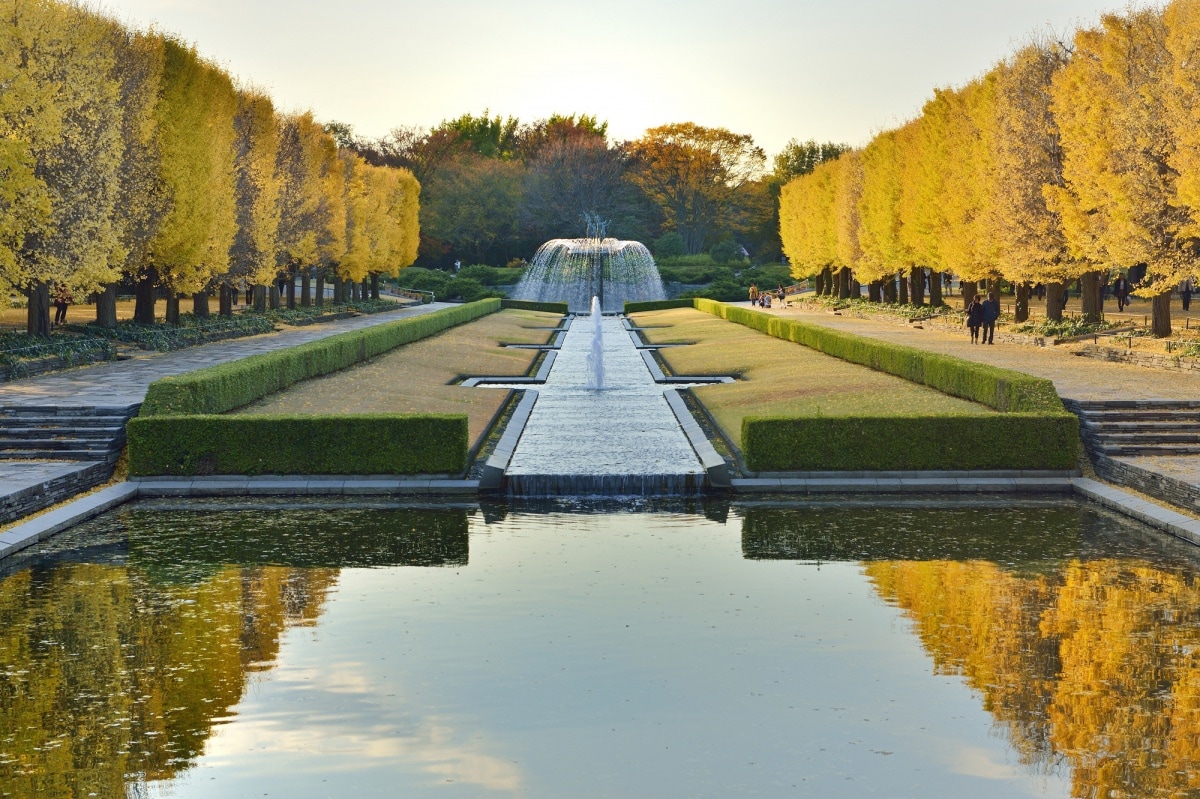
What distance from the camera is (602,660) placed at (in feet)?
32.6

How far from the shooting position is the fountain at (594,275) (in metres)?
87.7

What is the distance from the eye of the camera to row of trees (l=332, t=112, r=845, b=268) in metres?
107

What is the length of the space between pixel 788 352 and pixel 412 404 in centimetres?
1602

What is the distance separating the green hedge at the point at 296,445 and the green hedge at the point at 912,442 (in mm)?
4506

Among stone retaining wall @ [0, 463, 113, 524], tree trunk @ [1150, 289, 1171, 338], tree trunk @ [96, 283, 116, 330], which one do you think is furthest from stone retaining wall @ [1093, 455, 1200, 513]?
tree trunk @ [96, 283, 116, 330]

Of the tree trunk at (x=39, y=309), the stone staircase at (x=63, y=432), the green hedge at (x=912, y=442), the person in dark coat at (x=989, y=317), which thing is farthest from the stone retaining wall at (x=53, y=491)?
the person in dark coat at (x=989, y=317)

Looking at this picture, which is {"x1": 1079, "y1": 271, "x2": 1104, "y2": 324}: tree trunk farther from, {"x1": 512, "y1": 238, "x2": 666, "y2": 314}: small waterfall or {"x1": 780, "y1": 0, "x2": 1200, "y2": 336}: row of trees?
{"x1": 512, "y1": 238, "x2": 666, "y2": 314}: small waterfall

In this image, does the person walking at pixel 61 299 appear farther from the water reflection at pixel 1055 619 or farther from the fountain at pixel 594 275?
the fountain at pixel 594 275

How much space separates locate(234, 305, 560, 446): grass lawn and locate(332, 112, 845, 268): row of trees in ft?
196

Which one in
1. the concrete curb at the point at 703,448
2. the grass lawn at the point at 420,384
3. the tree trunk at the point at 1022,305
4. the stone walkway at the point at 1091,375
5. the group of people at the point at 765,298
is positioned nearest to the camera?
the concrete curb at the point at 703,448

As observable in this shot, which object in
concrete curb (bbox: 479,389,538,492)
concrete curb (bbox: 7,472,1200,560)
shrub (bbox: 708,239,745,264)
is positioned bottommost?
concrete curb (bbox: 7,472,1200,560)

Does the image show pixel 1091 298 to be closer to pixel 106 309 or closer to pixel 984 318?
pixel 984 318

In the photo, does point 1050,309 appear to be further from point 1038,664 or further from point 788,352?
point 1038,664

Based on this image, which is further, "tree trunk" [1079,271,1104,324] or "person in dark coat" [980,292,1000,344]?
"person in dark coat" [980,292,1000,344]
